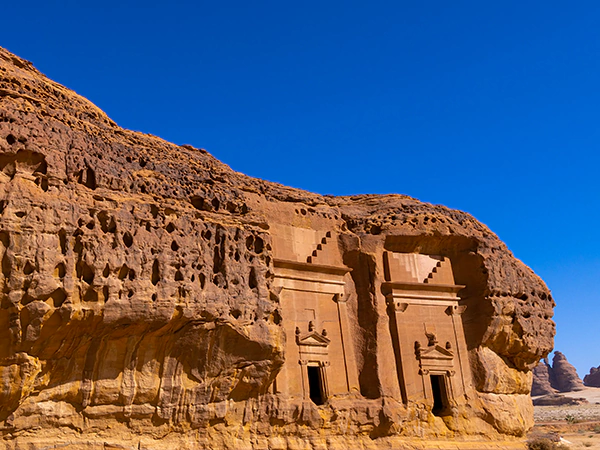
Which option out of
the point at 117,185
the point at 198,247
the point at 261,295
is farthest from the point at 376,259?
the point at 117,185

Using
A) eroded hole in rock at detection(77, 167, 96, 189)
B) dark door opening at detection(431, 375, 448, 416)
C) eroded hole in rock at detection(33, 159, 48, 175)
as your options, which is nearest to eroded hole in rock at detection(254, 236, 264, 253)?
eroded hole in rock at detection(77, 167, 96, 189)

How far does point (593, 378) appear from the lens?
123 meters

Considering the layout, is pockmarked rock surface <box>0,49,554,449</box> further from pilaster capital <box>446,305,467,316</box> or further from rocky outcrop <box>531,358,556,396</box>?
rocky outcrop <box>531,358,556,396</box>

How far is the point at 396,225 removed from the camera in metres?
23.6

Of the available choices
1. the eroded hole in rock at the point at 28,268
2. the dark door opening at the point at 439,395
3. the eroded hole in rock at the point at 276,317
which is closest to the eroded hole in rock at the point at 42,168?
the eroded hole in rock at the point at 28,268

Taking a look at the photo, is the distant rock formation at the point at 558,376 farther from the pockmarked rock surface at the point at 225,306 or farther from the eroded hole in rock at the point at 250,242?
the eroded hole in rock at the point at 250,242

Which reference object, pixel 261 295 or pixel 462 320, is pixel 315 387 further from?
pixel 462 320

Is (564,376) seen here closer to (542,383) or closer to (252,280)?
(542,383)

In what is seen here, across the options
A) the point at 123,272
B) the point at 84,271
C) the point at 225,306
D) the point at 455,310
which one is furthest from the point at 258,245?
the point at 455,310

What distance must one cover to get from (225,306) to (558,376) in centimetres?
10892

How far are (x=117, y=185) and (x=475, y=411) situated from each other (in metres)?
14.4

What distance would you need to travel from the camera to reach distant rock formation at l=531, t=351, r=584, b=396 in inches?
4131

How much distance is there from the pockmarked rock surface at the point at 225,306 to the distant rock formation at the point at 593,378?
110 metres

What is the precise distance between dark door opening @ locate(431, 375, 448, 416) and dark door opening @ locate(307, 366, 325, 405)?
4406mm
